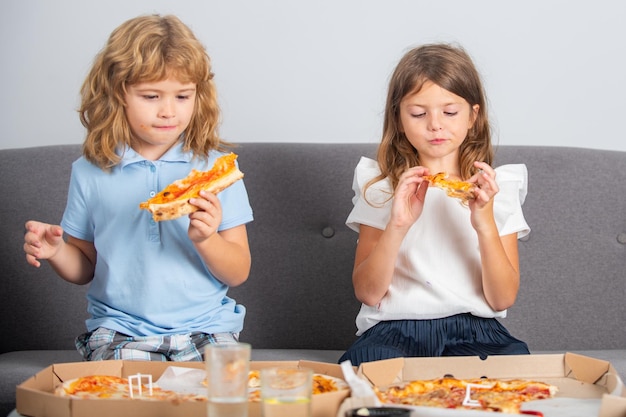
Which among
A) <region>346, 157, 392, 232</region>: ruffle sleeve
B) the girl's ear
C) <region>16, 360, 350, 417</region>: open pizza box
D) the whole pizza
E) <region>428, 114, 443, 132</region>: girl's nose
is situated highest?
the girl's ear

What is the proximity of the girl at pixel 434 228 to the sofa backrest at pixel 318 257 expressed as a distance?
34 cm

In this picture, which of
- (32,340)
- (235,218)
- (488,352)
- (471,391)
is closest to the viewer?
(471,391)

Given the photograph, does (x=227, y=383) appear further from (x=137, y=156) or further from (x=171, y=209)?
(x=137, y=156)

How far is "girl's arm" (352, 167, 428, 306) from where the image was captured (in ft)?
7.20

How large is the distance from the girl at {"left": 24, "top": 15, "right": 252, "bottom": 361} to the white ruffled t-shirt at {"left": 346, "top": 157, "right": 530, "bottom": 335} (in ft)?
1.16

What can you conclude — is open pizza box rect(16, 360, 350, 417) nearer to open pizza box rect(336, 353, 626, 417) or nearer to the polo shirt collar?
open pizza box rect(336, 353, 626, 417)

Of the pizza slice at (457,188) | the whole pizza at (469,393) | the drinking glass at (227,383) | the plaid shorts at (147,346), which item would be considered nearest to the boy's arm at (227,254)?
the plaid shorts at (147,346)

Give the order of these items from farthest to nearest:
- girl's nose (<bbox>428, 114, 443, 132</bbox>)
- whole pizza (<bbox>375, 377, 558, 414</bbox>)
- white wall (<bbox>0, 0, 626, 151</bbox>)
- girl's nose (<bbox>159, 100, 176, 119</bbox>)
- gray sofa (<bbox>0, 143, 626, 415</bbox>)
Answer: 1. white wall (<bbox>0, 0, 626, 151</bbox>)
2. gray sofa (<bbox>0, 143, 626, 415</bbox>)
3. girl's nose (<bbox>428, 114, 443, 132</bbox>)
4. girl's nose (<bbox>159, 100, 176, 119</bbox>)
5. whole pizza (<bbox>375, 377, 558, 414</bbox>)

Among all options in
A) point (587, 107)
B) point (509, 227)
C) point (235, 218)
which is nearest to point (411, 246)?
point (509, 227)

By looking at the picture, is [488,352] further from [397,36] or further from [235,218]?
[397,36]

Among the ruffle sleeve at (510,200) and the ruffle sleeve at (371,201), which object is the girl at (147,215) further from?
the ruffle sleeve at (510,200)

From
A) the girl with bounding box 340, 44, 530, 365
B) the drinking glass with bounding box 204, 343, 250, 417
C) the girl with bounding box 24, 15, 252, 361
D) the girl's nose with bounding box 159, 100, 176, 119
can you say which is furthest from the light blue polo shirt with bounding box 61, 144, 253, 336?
the drinking glass with bounding box 204, 343, 250, 417

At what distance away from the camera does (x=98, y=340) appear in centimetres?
221

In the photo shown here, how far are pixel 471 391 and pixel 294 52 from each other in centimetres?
176
